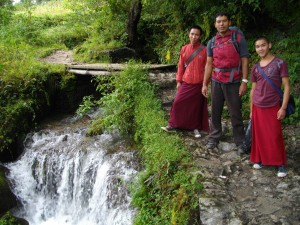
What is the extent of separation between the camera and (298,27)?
8141 mm

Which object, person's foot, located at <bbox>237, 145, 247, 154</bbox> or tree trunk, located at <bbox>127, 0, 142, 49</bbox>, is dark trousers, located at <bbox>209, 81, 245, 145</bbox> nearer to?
person's foot, located at <bbox>237, 145, 247, 154</bbox>

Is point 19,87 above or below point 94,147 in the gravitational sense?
above

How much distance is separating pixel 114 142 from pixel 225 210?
168 inches

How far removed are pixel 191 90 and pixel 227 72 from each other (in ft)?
3.10

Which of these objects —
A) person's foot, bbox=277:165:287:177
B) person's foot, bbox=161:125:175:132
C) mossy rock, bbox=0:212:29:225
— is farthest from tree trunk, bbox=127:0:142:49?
person's foot, bbox=277:165:287:177

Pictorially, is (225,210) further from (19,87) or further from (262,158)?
(19,87)

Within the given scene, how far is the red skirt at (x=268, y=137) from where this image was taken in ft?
15.5

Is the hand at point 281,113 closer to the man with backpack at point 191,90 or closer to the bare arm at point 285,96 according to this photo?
the bare arm at point 285,96

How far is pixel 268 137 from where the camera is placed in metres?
4.78

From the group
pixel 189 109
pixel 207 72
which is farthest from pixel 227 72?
pixel 189 109

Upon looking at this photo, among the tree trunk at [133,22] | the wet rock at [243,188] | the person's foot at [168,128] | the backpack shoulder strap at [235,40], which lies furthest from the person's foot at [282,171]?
the tree trunk at [133,22]

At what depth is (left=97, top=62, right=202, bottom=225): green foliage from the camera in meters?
4.64

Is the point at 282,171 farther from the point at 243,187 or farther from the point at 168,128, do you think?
the point at 168,128

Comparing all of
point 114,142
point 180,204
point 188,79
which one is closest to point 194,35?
point 188,79
